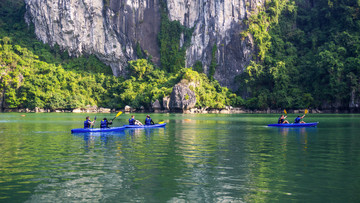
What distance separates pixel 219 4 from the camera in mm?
125812

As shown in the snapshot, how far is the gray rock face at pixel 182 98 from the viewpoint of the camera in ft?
329

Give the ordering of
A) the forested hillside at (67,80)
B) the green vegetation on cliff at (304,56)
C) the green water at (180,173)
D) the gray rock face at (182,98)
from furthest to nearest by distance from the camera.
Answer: the forested hillside at (67,80), the gray rock face at (182,98), the green vegetation on cliff at (304,56), the green water at (180,173)

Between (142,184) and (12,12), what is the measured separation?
145 m

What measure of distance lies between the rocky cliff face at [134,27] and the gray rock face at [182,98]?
25779 mm

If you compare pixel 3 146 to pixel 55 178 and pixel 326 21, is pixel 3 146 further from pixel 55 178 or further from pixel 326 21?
pixel 326 21

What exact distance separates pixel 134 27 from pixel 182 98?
→ 45128 mm

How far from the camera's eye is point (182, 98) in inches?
3942

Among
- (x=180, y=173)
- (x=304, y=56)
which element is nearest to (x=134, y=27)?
(x=304, y=56)

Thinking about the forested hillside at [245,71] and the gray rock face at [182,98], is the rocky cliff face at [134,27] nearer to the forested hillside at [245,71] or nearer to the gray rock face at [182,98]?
the forested hillside at [245,71]

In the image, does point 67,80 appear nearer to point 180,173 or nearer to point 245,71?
point 245,71

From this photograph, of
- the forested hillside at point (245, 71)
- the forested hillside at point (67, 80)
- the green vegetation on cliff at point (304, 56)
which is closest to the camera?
the green vegetation on cliff at point (304, 56)

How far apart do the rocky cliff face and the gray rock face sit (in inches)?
1015

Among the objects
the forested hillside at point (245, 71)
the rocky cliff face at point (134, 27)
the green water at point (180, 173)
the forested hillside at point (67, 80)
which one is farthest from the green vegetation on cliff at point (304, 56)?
the green water at point (180, 173)

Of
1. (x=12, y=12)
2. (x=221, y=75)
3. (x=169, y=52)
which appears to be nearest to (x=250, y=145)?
(x=221, y=75)
